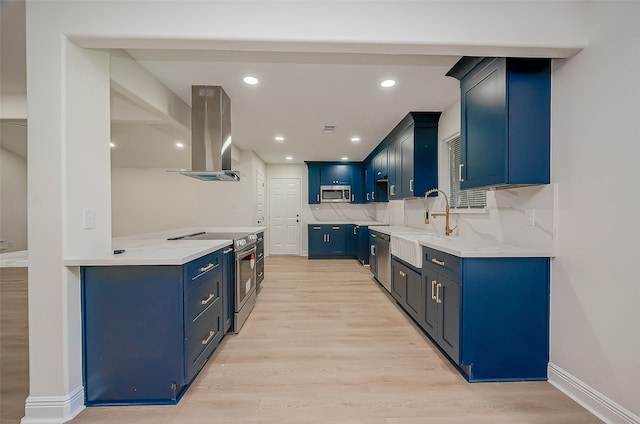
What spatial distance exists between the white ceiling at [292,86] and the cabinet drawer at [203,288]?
1.73 meters

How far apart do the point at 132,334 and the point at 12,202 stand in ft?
7.28

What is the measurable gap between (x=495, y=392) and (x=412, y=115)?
9.99 feet

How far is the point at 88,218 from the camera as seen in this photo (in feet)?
5.68

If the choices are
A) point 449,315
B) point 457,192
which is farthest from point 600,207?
point 457,192

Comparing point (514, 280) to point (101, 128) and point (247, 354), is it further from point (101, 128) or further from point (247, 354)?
point (101, 128)

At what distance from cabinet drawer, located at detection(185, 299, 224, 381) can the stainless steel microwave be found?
490 centimetres

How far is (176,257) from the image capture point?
5.43 feet

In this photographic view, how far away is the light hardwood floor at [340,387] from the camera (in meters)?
1.57

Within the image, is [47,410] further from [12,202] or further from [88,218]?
[12,202]

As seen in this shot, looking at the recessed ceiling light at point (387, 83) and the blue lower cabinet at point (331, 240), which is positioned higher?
the recessed ceiling light at point (387, 83)

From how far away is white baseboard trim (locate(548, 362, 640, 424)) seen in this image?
145cm

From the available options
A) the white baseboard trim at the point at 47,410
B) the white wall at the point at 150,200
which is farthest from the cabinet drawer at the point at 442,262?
the white wall at the point at 150,200

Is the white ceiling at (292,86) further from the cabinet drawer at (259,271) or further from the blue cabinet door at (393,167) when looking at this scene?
the cabinet drawer at (259,271)

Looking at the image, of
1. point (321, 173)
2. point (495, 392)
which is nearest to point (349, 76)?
point (495, 392)
